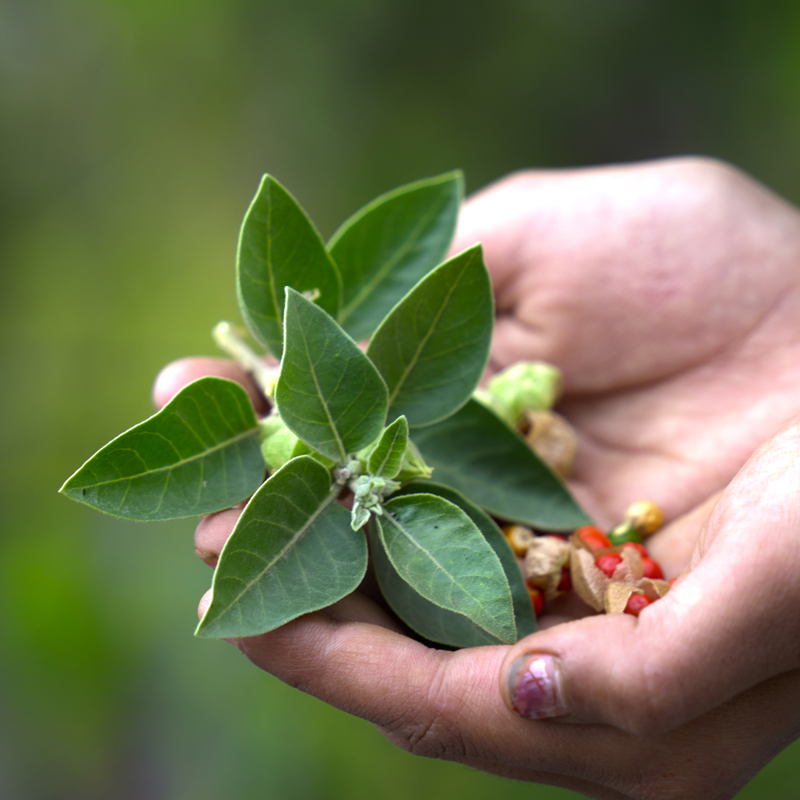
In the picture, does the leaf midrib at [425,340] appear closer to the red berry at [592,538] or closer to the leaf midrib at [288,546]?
the leaf midrib at [288,546]

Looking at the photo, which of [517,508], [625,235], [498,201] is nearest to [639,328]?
[625,235]

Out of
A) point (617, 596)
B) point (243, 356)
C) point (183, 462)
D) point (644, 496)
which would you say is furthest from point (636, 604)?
point (243, 356)

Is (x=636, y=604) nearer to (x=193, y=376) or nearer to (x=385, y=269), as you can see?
(x=385, y=269)

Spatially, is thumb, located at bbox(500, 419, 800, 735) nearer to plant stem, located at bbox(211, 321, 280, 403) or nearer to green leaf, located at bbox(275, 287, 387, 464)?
green leaf, located at bbox(275, 287, 387, 464)

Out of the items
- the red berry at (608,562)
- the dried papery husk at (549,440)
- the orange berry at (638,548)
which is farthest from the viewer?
the dried papery husk at (549,440)

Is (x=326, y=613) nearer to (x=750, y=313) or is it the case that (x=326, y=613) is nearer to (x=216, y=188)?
(x=750, y=313)

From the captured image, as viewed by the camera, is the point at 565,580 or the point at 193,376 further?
the point at 193,376

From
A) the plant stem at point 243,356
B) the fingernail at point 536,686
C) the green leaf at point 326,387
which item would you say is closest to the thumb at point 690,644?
the fingernail at point 536,686
